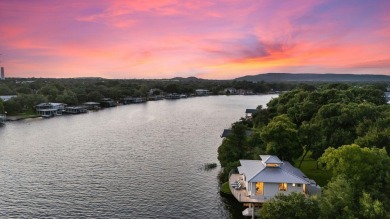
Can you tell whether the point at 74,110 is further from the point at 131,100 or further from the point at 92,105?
the point at 131,100

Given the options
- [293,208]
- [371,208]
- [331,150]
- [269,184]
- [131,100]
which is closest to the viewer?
[371,208]

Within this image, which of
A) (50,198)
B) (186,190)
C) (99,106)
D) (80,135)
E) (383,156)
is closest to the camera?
(383,156)

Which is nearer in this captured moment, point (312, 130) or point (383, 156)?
point (383, 156)

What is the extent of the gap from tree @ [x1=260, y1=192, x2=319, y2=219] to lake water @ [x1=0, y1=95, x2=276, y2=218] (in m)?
9.61

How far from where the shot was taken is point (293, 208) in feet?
79.6

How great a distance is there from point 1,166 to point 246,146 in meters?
34.2

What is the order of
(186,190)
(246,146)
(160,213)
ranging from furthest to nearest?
(246,146) < (186,190) < (160,213)

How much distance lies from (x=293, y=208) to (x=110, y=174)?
28.1 meters

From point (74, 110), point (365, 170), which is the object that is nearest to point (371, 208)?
point (365, 170)

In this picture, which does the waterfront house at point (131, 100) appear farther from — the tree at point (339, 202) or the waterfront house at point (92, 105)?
the tree at point (339, 202)

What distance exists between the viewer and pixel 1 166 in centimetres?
4938

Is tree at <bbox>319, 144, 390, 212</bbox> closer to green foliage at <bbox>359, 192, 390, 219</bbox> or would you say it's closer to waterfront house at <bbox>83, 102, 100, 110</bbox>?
green foliage at <bbox>359, 192, 390, 219</bbox>

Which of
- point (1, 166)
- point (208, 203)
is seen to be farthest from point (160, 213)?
point (1, 166)

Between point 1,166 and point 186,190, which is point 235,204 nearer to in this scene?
point 186,190
